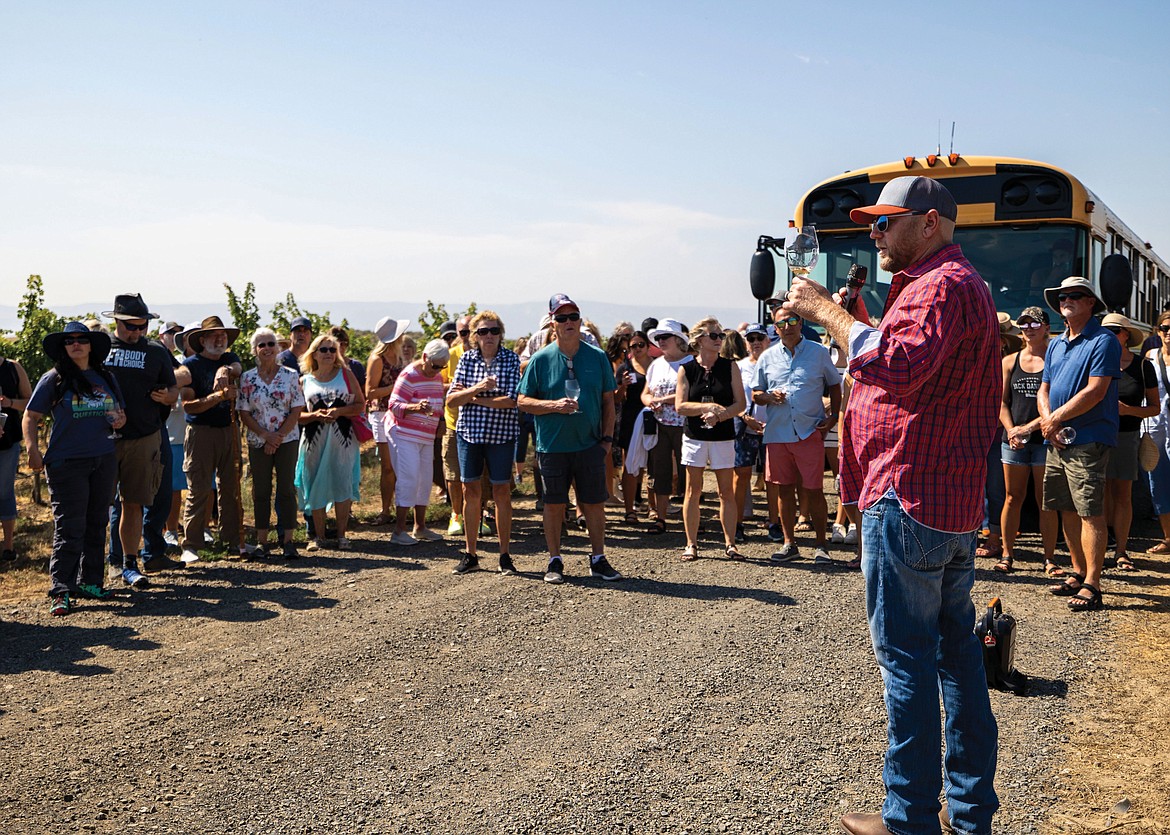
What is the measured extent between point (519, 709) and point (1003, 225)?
24.0 feet

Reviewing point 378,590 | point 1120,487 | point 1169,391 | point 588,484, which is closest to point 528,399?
point 588,484

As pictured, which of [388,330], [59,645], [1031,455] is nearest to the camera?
[59,645]

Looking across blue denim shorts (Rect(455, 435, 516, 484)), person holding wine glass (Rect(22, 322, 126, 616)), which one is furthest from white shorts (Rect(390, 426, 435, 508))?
person holding wine glass (Rect(22, 322, 126, 616))

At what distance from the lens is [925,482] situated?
3.41 metres

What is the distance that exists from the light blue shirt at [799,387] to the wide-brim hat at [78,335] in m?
5.25

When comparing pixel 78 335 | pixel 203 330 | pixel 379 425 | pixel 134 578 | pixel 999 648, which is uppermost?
pixel 203 330

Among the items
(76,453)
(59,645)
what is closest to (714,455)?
(76,453)

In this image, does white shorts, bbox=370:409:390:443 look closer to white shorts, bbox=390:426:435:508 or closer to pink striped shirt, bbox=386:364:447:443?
pink striped shirt, bbox=386:364:447:443

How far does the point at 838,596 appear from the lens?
24.7 ft

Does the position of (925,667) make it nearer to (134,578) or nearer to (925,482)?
(925,482)

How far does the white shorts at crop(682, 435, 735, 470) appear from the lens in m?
9.02

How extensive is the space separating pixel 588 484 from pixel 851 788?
168 inches

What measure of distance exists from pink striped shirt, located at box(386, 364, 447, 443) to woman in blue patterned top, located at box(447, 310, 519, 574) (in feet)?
4.86

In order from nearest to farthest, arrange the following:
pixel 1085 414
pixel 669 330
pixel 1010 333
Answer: pixel 1085 414 < pixel 1010 333 < pixel 669 330
